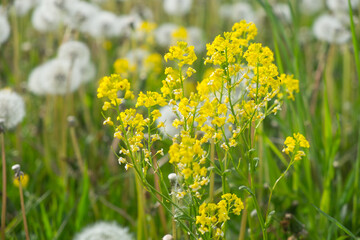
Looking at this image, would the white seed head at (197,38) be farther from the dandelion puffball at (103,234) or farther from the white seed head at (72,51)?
the dandelion puffball at (103,234)

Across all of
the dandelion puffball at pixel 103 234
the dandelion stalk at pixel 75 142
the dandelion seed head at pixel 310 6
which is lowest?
the dandelion puffball at pixel 103 234

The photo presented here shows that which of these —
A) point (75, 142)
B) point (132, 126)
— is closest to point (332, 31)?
point (75, 142)

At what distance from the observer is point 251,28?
101cm

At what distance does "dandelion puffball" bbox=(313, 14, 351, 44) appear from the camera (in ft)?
8.11

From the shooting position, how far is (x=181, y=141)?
1036 millimetres

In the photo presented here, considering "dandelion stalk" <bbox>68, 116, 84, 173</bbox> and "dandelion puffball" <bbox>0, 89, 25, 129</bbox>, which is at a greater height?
"dandelion puffball" <bbox>0, 89, 25, 129</bbox>

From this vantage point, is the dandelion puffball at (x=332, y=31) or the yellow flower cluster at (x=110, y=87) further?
the dandelion puffball at (x=332, y=31)

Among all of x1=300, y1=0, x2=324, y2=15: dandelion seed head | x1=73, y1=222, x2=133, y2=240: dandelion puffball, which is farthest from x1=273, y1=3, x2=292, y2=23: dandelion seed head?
x1=73, y1=222, x2=133, y2=240: dandelion puffball

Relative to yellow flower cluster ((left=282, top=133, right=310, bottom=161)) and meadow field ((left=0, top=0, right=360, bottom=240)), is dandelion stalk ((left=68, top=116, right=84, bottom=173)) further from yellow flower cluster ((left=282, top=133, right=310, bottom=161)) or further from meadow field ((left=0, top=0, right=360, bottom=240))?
yellow flower cluster ((left=282, top=133, right=310, bottom=161))

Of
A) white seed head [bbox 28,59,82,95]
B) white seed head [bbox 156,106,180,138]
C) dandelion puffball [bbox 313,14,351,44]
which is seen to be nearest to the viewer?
white seed head [bbox 156,106,180,138]

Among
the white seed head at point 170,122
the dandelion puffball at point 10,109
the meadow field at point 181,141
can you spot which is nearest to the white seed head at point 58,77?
the meadow field at point 181,141

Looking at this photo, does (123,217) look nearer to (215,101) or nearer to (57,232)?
(57,232)

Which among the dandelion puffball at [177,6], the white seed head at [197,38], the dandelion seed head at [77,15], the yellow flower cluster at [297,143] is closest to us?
the yellow flower cluster at [297,143]

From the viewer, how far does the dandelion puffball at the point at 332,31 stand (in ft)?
8.11
